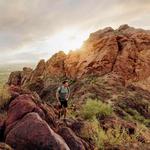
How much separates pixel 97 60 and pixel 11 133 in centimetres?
3749

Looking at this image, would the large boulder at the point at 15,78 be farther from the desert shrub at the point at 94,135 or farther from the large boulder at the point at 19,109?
the large boulder at the point at 19,109

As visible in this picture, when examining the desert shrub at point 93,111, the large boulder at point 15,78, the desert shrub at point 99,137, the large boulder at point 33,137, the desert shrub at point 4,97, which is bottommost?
the large boulder at point 15,78

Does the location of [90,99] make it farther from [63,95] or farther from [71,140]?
[71,140]

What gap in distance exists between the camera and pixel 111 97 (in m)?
39.1

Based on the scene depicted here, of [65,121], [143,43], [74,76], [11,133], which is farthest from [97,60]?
[11,133]

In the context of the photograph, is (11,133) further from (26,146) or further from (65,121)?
(65,121)

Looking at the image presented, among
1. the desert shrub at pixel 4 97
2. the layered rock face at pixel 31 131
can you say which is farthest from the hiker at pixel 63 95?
the desert shrub at pixel 4 97

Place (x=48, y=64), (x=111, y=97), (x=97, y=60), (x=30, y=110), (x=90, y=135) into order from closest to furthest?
1. (x=30, y=110)
2. (x=90, y=135)
3. (x=111, y=97)
4. (x=97, y=60)
5. (x=48, y=64)

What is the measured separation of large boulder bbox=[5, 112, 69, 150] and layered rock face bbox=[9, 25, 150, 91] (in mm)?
33604

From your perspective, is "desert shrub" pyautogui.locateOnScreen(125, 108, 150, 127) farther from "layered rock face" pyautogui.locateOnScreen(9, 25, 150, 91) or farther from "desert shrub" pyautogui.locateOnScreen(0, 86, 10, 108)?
"desert shrub" pyautogui.locateOnScreen(0, 86, 10, 108)

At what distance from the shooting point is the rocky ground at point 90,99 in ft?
50.9

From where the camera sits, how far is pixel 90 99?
2977 centimetres

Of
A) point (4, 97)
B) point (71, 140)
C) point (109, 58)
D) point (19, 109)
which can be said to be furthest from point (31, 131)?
point (109, 58)

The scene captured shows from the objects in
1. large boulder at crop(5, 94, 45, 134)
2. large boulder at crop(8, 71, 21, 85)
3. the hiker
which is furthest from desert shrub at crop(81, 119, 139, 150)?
large boulder at crop(8, 71, 21, 85)
